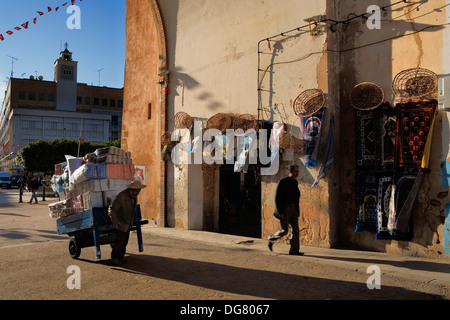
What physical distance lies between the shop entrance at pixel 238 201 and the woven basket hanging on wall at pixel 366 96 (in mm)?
5277

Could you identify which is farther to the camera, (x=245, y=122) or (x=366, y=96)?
(x=245, y=122)

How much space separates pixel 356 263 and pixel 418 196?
1.86 meters

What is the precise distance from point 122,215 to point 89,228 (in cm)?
74

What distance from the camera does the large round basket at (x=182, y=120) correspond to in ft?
38.8

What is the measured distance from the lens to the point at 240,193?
1380 cm

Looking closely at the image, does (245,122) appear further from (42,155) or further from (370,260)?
(42,155)

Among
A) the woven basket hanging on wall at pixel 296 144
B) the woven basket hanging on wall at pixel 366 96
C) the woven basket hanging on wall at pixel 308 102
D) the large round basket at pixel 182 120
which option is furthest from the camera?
the large round basket at pixel 182 120

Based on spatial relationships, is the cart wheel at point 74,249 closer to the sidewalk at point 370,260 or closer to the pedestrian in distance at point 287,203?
the sidewalk at point 370,260

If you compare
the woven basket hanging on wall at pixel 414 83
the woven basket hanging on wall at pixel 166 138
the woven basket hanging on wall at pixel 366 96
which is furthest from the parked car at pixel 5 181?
the woven basket hanging on wall at pixel 414 83

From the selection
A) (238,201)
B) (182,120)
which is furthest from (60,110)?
(182,120)

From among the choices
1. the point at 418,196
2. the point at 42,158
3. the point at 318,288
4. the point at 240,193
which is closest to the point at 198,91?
the point at 240,193

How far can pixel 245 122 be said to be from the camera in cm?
1006

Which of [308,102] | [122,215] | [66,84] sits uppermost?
[66,84]
